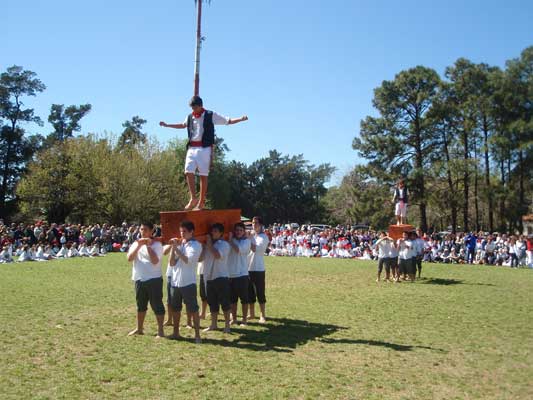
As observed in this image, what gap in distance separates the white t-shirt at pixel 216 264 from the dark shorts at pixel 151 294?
2.97ft

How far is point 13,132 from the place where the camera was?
49.9 m

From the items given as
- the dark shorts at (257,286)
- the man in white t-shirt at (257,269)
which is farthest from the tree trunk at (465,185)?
the dark shorts at (257,286)

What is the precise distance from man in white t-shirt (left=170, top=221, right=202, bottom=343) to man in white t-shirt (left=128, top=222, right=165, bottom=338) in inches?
9.8

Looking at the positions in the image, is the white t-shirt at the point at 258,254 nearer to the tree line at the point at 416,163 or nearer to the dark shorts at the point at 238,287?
the dark shorts at the point at 238,287

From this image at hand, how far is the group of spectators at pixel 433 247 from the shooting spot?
25609 millimetres

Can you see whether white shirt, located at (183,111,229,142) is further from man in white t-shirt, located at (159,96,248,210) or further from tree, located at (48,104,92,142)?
tree, located at (48,104,92,142)

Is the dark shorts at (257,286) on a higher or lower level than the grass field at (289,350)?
higher

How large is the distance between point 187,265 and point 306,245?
23.0 metres

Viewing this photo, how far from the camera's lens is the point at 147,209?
4281 centimetres

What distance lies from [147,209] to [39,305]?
3194 cm

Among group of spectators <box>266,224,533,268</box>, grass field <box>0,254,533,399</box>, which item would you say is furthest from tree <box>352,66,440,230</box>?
grass field <box>0,254,533,399</box>

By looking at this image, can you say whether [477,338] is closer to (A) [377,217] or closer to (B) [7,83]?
(A) [377,217]

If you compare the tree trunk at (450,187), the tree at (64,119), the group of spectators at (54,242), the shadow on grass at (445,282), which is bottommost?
the shadow on grass at (445,282)

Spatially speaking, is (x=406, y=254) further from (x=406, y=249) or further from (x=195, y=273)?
(x=195, y=273)
